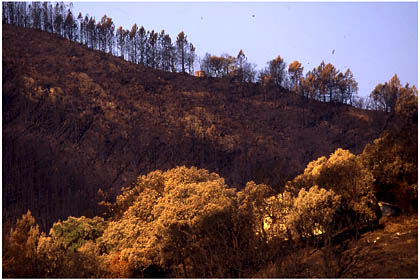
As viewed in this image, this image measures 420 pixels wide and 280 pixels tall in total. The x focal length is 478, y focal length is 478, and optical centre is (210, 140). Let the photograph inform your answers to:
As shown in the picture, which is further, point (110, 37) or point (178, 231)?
point (110, 37)

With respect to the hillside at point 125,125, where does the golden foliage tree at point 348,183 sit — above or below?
below

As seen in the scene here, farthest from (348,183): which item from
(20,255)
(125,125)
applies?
(125,125)

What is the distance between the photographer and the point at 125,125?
6200 cm

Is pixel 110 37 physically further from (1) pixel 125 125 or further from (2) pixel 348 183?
(2) pixel 348 183

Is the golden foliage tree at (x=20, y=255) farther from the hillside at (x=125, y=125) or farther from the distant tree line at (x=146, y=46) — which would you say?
the distant tree line at (x=146, y=46)

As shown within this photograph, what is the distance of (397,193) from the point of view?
64.6 ft

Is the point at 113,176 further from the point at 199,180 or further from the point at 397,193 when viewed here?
the point at 397,193

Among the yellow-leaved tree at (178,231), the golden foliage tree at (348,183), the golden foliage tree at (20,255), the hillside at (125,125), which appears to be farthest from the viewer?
the hillside at (125,125)

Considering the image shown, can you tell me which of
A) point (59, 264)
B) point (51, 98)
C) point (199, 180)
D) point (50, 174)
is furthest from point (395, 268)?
point (51, 98)

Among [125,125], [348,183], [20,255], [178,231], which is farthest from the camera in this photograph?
[125,125]

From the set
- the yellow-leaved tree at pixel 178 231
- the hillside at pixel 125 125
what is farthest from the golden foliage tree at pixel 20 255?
the hillside at pixel 125 125

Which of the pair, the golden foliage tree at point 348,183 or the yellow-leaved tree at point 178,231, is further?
→ the golden foliage tree at point 348,183

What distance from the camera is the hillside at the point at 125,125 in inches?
2020

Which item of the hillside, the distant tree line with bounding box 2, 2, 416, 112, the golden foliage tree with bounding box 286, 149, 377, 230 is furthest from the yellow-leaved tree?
the distant tree line with bounding box 2, 2, 416, 112
